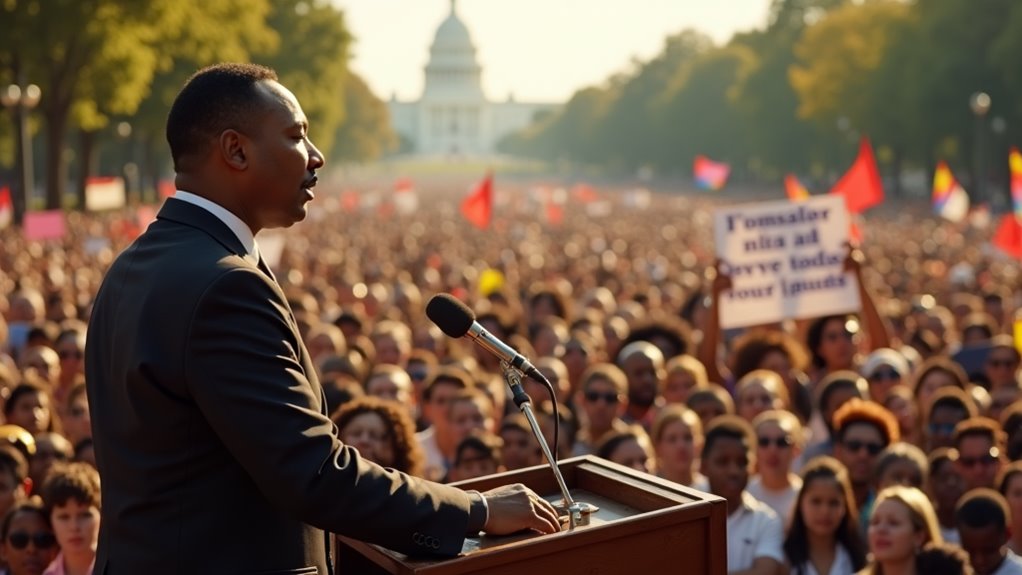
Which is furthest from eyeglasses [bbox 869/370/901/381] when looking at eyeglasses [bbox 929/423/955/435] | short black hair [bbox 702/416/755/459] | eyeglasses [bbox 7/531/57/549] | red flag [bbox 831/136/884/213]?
red flag [bbox 831/136/884/213]

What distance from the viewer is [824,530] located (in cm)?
629

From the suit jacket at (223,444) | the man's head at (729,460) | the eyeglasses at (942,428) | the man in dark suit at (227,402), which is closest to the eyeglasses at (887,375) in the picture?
the eyeglasses at (942,428)

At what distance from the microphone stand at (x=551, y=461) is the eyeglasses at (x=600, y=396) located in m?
5.10

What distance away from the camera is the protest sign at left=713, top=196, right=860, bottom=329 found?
1078 centimetres

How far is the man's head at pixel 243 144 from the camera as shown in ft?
9.46

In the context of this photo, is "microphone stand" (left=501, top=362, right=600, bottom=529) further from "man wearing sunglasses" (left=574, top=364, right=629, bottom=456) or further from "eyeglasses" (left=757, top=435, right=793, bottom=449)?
"man wearing sunglasses" (left=574, top=364, right=629, bottom=456)

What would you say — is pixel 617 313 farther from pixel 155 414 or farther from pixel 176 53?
pixel 176 53

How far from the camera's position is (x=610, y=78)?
172 metres

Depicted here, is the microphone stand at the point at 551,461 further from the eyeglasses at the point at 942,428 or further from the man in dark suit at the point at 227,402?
the eyeglasses at the point at 942,428

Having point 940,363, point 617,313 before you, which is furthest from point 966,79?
point 940,363

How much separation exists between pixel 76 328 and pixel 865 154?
9.90 m

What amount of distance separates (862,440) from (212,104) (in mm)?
5348

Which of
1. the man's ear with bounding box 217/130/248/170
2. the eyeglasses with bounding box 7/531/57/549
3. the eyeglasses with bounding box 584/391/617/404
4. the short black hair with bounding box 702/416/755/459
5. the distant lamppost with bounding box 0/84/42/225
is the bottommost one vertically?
the eyeglasses with bounding box 7/531/57/549

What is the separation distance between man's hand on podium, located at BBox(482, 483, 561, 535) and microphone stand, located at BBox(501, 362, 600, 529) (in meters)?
0.05
